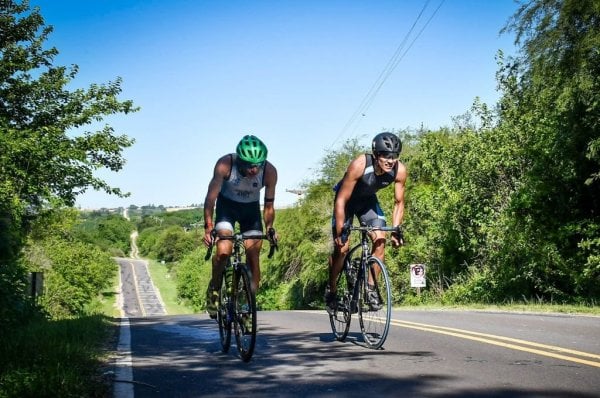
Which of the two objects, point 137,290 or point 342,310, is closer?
point 342,310

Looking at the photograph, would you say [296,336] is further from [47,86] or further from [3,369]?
[47,86]

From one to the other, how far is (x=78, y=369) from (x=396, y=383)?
102 inches

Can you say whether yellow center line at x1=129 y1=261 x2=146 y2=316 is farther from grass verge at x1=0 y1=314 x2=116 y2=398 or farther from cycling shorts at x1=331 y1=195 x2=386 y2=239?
grass verge at x1=0 y1=314 x2=116 y2=398

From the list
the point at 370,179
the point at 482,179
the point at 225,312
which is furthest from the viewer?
the point at 482,179

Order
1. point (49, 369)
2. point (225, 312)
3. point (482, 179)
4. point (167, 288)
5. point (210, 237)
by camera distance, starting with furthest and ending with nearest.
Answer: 1. point (167, 288)
2. point (482, 179)
3. point (225, 312)
4. point (210, 237)
5. point (49, 369)

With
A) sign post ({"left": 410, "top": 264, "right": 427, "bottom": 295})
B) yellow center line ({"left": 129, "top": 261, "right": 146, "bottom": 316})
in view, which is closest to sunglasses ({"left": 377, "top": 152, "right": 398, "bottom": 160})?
sign post ({"left": 410, "top": 264, "right": 427, "bottom": 295})

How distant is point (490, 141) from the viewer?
25828 mm

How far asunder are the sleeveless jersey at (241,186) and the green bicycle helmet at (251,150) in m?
0.40

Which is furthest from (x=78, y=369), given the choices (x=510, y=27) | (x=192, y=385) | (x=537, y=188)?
(x=537, y=188)

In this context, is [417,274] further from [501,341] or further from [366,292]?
[366,292]

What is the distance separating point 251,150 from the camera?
21.4ft

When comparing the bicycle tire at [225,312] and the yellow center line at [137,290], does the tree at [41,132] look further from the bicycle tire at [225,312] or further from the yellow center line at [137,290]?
the yellow center line at [137,290]

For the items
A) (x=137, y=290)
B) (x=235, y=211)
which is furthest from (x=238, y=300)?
(x=137, y=290)

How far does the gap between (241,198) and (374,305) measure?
5.90 feet
